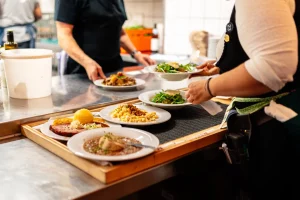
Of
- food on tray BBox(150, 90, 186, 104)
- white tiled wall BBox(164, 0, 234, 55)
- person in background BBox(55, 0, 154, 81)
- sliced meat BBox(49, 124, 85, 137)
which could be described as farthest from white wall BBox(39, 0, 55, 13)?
sliced meat BBox(49, 124, 85, 137)

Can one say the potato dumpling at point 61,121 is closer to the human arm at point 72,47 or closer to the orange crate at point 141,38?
the human arm at point 72,47

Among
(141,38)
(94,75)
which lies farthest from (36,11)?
(94,75)

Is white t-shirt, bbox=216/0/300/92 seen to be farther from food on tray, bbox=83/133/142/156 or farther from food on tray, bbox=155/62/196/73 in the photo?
food on tray, bbox=155/62/196/73

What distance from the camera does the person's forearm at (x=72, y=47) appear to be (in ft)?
6.26

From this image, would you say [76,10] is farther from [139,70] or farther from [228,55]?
[228,55]

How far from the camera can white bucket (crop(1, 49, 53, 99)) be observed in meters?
1.43

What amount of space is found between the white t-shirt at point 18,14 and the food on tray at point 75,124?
2362mm

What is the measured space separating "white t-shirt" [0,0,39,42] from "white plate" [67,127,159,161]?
2516mm

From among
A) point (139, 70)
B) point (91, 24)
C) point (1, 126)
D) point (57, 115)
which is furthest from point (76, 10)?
point (1, 126)

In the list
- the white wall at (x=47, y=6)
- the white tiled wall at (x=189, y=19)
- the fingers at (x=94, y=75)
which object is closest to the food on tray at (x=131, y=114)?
the fingers at (x=94, y=75)

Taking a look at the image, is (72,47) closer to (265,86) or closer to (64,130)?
(64,130)

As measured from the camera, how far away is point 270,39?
870 mm

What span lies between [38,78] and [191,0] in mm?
1925

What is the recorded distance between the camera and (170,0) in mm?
3223
